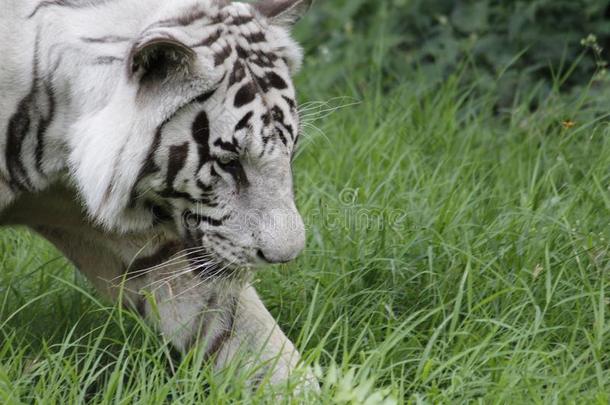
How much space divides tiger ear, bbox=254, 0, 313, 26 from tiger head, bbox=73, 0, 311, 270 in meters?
0.13

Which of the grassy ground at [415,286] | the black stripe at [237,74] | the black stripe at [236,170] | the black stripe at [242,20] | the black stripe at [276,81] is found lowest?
the grassy ground at [415,286]

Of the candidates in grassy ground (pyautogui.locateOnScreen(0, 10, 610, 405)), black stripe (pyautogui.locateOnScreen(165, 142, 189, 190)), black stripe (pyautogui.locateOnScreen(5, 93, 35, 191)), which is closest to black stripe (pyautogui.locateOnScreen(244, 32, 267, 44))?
black stripe (pyautogui.locateOnScreen(165, 142, 189, 190))

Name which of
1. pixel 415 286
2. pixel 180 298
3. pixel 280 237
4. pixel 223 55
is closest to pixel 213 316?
pixel 180 298

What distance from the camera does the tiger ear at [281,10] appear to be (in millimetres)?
3197

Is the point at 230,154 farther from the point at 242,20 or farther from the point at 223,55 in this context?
the point at 242,20

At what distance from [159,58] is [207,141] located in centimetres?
25

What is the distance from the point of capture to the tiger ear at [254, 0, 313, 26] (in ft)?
10.5

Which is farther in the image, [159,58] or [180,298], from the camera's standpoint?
[180,298]

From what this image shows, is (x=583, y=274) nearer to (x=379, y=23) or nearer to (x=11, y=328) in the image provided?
(x=11, y=328)

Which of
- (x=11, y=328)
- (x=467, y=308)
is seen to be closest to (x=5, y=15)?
(x=11, y=328)

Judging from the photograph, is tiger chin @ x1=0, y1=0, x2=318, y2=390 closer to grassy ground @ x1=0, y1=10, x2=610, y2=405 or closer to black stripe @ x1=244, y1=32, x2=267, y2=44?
black stripe @ x1=244, y1=32, x2=267, y2=44

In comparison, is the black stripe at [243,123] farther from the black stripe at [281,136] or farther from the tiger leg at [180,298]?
the tiger leg at [180,298]

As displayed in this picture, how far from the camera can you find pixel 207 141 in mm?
2951

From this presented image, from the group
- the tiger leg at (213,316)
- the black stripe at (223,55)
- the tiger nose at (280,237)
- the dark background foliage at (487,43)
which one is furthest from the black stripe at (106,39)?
the dark background foliage at (487,43)
